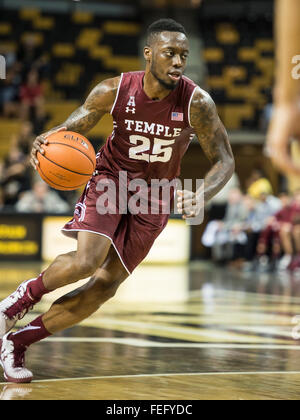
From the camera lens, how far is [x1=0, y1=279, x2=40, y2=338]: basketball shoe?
4.55 metres

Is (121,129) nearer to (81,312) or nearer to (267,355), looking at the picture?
(81,312)

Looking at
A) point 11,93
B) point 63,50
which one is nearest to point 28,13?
point 63,50

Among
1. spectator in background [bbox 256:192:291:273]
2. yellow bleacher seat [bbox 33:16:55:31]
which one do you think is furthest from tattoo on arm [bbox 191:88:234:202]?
yellow bleacher seat [bbox 33:16:55:31]

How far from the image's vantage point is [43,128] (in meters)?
18.5

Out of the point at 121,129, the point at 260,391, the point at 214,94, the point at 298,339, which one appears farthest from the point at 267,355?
the point at 214,94

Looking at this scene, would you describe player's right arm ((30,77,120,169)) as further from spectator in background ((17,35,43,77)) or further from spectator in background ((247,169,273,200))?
spectator in background ((17,35,43,77))

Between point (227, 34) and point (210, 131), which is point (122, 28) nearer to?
point (227, 34)

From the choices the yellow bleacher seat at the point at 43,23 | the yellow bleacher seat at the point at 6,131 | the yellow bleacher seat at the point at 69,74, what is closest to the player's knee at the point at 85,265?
the yellow bleacher seat at the point at 6,131

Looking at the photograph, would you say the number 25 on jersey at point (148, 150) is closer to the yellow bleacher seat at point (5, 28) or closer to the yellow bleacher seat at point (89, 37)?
the yellow bleacher seat at point (5, 28)

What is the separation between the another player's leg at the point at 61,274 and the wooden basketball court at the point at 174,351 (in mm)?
398

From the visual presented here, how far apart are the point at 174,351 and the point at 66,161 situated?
1.83m

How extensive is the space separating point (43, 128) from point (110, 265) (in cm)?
1417

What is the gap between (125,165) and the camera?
475cm

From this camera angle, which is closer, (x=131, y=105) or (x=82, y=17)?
(x=131, y=105)
